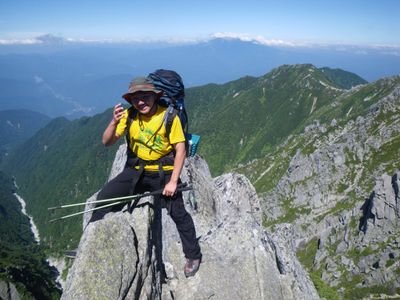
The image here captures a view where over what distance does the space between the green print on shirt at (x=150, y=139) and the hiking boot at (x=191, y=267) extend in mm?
4440

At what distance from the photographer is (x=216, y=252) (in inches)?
579

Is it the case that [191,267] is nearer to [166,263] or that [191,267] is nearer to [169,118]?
[166,263]

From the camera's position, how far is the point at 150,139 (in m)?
12.0

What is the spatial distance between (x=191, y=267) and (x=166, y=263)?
1225 millimetres

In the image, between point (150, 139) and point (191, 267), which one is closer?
point (150, 139)

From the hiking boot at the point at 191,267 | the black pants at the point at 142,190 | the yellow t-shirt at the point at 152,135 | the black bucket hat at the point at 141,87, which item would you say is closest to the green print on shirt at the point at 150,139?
the yellow t-shirt at the point at 152,135

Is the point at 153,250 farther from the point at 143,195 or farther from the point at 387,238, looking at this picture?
the point at 387,238

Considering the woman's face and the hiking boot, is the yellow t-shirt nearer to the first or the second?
the woman's face

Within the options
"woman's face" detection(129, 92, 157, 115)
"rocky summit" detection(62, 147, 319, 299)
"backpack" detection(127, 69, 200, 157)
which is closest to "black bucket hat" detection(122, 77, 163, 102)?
"woman's face" detection(129, 92, 157, 115)

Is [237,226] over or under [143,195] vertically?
under

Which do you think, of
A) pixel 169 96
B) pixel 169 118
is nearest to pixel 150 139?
pixel 169 118

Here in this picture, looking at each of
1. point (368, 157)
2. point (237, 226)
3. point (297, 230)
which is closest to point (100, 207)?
point (237, 226)

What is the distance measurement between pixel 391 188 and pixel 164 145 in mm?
112271

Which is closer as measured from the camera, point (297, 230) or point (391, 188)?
point (391, 188)
